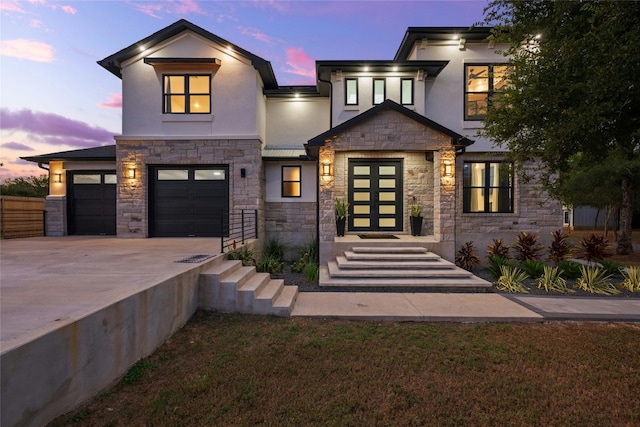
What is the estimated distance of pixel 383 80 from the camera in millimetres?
10992

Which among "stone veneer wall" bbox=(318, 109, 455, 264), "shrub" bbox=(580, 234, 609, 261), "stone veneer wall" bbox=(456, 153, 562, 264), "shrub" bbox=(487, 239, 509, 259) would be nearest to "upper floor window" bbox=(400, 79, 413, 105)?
"stone veneer wall" bbox=(318, 109, 455, 264)

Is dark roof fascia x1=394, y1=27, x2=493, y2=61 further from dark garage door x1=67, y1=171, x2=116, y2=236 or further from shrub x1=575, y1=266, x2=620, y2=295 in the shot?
dark garage door x1=67, y1=171, x2=116, y2=236

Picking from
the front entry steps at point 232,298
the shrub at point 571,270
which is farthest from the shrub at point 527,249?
the front entry steps at point 232,298

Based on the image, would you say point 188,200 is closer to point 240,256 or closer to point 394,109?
point 240,256

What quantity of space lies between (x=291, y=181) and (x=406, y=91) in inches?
224

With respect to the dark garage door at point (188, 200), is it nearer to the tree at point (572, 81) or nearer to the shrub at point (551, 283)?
the tree at point (572, 81)

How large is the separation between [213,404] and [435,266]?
650cm

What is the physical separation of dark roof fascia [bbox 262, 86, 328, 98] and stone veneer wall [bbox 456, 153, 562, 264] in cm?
644

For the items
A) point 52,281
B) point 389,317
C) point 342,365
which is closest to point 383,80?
point 389,317

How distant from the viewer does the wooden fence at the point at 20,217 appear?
10.3m

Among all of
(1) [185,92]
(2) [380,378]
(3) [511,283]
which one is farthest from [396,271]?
(1) [185,92]

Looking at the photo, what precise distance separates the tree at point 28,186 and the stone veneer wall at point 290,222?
24.3 metres

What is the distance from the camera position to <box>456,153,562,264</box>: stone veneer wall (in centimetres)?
1062

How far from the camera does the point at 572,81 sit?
204 inches
